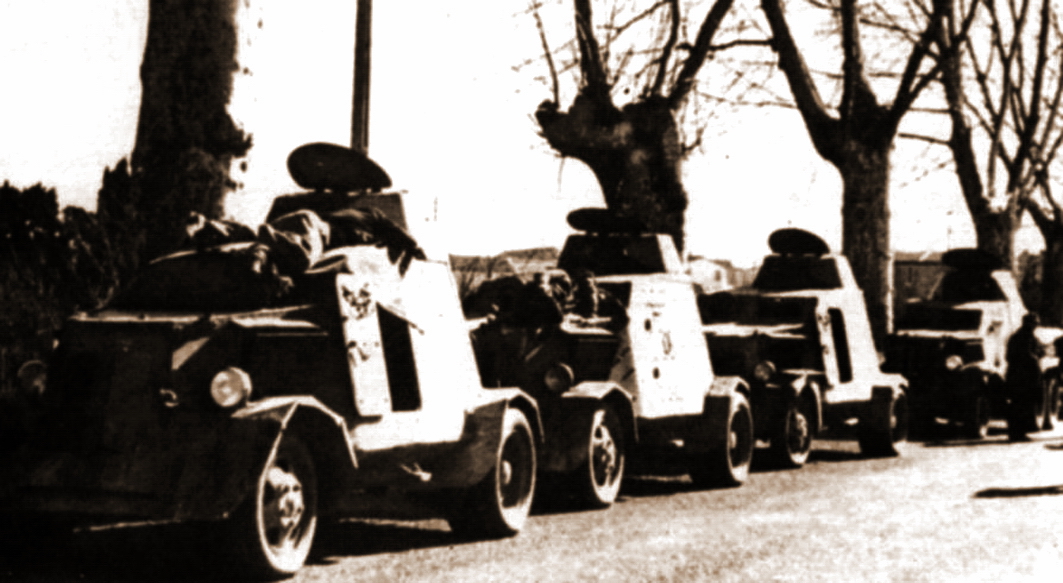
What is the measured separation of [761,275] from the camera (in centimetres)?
1877

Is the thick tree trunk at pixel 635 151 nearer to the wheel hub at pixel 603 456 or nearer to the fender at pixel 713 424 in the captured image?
the fender at pixel 713 424

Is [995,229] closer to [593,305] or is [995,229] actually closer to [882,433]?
[882,433]

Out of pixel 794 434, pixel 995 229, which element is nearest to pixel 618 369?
pixel 794 434

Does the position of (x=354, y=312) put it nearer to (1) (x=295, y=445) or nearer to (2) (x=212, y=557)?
(1) (x=295, y=445)

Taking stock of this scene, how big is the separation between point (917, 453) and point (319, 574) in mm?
10995

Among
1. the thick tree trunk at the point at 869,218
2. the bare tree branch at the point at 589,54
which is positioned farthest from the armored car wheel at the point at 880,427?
the thick tree trunk at the point at 869,218

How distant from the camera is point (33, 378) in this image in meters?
9.38

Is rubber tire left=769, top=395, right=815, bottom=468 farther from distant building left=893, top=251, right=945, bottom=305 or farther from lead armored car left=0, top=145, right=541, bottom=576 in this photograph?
distant building left=893, top=251, right=945, bottom=305

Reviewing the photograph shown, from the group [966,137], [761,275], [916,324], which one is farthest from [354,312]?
[966,137]

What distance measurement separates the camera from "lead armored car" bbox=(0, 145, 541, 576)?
8.74 meters

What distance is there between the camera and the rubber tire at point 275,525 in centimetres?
862

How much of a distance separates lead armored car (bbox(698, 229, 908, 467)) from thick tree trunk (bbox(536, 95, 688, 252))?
68.1 inches

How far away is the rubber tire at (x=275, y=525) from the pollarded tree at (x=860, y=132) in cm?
1632

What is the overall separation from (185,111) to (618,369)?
400 cm
